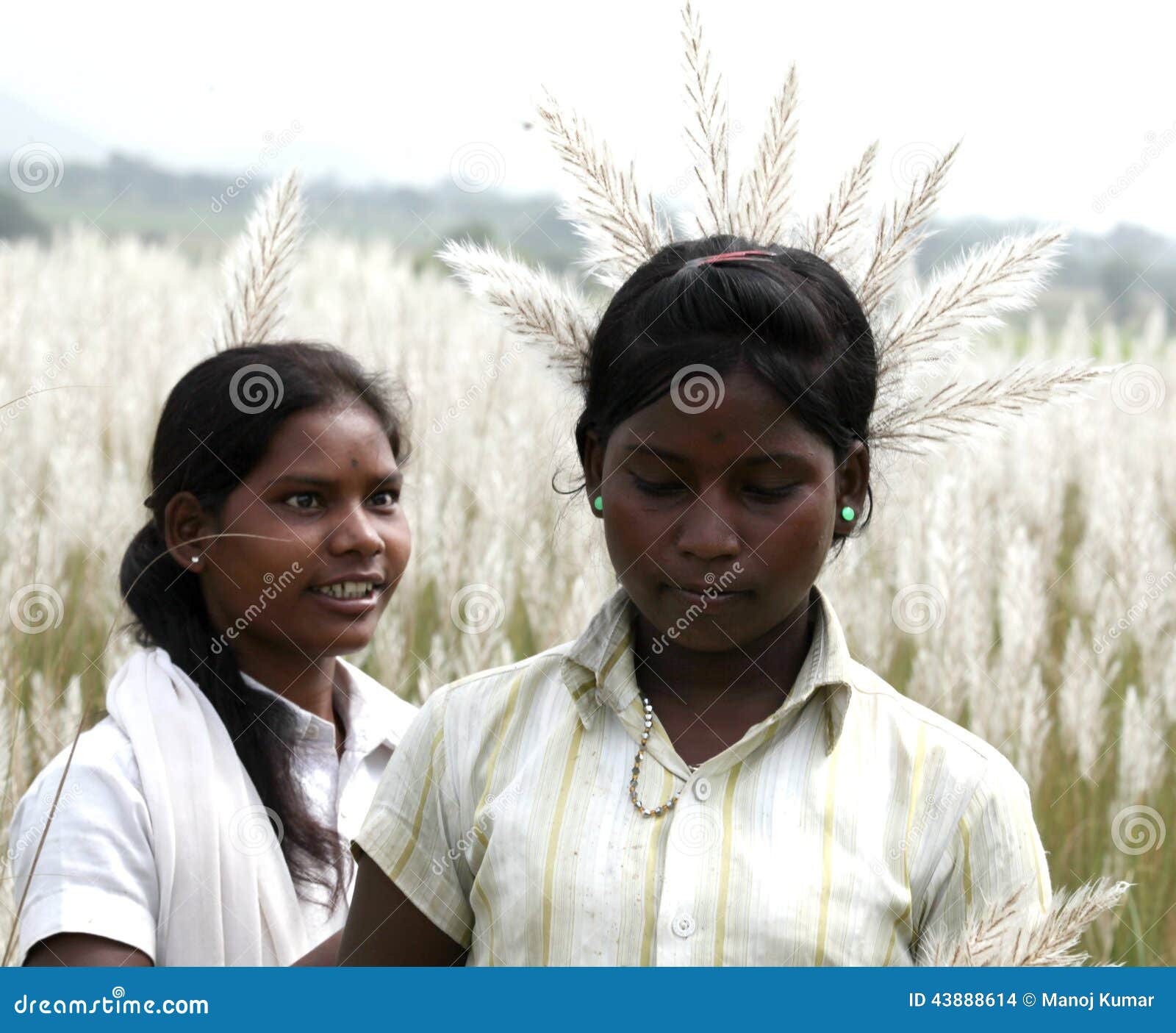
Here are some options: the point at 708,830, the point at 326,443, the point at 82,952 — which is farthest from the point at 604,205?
the point at 82,952

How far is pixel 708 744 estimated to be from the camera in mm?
1563

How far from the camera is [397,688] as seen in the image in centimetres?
305

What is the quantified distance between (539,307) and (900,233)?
0.50 metres

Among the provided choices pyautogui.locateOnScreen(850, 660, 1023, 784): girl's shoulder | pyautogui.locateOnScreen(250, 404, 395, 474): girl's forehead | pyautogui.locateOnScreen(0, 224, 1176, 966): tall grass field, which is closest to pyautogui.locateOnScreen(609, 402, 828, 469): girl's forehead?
pyautogui.locateOnScreen(850, 660, 1023, 784): girl's shoulder

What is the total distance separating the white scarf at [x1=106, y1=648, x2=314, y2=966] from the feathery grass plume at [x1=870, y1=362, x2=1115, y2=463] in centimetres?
107

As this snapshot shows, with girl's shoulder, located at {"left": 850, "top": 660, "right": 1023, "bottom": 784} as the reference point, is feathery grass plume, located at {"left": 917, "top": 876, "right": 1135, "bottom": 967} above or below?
below

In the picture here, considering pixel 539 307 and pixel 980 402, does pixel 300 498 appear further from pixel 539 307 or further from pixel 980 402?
pixel 980 402

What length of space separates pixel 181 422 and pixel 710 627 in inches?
49.4

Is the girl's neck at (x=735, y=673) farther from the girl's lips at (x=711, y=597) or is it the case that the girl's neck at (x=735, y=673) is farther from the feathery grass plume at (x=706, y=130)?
the feathery grass plume at (x=706, y=130)

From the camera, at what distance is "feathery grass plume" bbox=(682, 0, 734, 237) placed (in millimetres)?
2004

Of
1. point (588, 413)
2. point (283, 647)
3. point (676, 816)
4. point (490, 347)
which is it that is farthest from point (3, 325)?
point (676, 816)

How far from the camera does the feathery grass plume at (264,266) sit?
2.65 metres

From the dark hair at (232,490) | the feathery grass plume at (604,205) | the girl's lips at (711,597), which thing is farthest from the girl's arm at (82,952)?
the feathery grass plume at (604,205)

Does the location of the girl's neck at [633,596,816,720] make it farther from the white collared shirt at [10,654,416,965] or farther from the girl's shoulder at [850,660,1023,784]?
the white collared shirt at [10,654,416,965]
